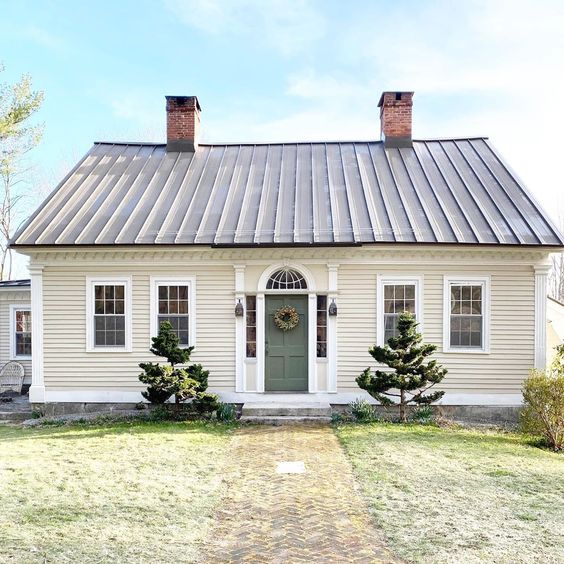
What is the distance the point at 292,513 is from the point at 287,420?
4.27 metres

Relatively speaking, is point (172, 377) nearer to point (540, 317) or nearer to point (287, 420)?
point (287, 420)

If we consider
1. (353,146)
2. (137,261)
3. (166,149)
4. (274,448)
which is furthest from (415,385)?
(166,149)

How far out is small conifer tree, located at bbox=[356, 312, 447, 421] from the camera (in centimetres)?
959

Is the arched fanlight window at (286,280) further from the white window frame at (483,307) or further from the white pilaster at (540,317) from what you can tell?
the white pilaster at (540,317)

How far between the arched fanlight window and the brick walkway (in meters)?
3.78

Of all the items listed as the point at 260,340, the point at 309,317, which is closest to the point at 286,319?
the point at 309,317

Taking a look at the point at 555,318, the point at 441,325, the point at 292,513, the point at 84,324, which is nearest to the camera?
the point at 292,513

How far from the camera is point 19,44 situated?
14891 mm

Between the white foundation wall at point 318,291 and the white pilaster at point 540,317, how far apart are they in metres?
0.11

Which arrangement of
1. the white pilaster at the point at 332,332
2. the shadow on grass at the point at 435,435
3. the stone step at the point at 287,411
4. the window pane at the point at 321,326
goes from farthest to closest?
the window pane at the point at 321,326 → the white pilaster at the point at 332,332 → the stone step at the point at 287,411 → the shadow on grass at the point at 435,435

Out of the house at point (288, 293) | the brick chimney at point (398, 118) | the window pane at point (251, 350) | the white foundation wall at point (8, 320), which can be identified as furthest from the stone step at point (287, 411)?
the brick chimney at point (398, 118)

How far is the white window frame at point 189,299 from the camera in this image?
35.5ft

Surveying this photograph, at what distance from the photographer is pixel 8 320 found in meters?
14.0

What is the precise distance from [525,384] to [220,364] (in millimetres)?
6253
